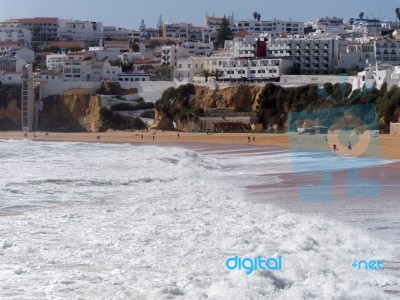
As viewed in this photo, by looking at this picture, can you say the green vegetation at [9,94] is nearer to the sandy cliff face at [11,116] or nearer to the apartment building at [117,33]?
the sandy cliff face at [11,116]

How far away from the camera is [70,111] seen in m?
49.9

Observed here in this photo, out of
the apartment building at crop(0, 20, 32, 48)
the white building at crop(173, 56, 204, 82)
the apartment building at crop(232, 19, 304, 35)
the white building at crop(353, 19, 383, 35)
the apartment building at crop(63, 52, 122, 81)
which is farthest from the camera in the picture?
the white building at crop(353, 19, 383, 35)

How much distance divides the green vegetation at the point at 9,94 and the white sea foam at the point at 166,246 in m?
35.8

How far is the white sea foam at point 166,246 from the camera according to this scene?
22.8 ft

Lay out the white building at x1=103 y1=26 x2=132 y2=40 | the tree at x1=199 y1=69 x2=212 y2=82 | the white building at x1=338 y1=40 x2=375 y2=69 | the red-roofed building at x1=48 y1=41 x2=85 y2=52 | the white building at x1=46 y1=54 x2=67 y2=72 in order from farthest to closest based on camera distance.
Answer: the white building at x1=103 y1=26 x2=132 y2=40, the red-roofed building at x1=48 y1=41 x2=85 y2=52, the white building at x1=46 y1=54 x2=67 y2=72, the tree at x1=199 y1=69 x2=212 y2=82, the white building at x1=338 y1=40 x2=375 y2=69

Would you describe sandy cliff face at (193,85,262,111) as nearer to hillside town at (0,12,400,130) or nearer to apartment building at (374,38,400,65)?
hillside town at (0,12,400,130)

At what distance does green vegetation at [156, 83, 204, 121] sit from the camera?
4484 centimetres

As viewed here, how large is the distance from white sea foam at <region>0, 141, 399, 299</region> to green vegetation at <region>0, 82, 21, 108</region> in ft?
117

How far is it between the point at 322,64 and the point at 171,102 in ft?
37.1

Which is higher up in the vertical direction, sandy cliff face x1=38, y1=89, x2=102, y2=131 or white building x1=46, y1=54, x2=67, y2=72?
white building x1=46, y1=54, x2=67, y2=72

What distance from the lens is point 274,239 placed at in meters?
9.09

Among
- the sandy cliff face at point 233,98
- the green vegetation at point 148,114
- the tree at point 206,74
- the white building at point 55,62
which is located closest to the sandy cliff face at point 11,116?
A: the white building at point 55,62

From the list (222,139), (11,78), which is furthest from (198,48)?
(222,139)

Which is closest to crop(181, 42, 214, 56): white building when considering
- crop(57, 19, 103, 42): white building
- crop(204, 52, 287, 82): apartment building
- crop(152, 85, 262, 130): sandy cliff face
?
crop(204, 52, 287, 82): apartment building
